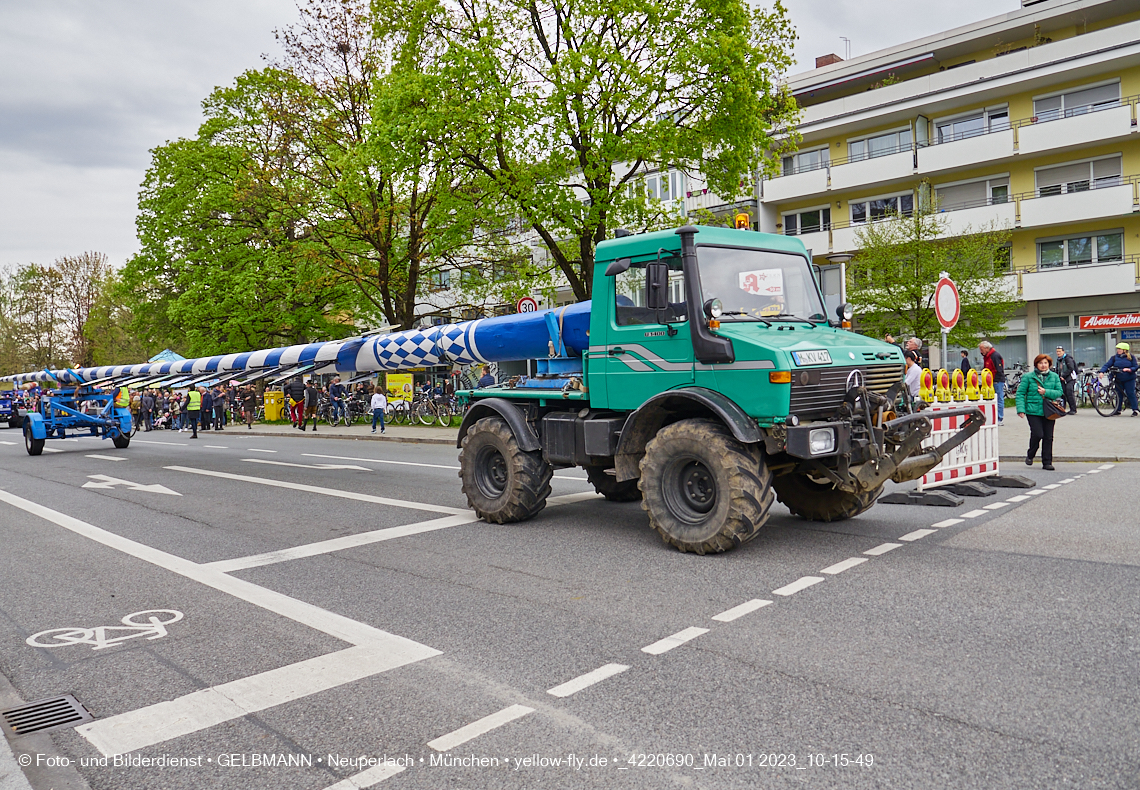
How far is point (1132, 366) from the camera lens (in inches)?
835

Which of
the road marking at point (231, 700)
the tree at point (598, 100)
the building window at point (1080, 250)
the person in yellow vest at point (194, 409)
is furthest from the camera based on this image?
the building window at point (1080, 250)

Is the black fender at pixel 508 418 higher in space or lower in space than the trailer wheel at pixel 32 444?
higher

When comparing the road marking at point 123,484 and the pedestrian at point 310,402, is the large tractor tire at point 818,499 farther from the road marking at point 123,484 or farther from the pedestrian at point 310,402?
the pedestrian at point 310,402

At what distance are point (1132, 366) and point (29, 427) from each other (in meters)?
28.5

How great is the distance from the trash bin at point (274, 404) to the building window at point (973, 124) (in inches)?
1217

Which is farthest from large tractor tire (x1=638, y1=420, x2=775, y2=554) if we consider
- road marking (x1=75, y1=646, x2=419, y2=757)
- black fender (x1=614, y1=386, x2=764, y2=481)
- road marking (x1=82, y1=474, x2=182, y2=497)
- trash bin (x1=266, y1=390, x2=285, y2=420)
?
trash bin (x1=266, y1=390, x2=285, y2=420)

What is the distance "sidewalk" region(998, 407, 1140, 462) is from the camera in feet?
43.7

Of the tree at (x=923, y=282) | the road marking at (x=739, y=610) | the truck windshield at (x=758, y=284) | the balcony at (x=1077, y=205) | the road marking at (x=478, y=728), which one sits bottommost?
the road marking at (x=739, y=610)

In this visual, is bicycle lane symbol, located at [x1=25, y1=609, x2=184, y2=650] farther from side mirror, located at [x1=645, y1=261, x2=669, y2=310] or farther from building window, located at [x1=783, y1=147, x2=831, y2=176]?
building window, located at [x1=783, y1=147, x2=831, y2=176]

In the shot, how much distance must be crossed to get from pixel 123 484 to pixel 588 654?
11.8m

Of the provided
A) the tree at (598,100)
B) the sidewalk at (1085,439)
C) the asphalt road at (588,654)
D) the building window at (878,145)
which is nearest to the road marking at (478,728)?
the asphalt road at (588,654)

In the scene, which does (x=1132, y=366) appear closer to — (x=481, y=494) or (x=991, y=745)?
(x=481, y=494)

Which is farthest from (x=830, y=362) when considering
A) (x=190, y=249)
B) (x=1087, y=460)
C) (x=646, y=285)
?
(x=190, y=249)

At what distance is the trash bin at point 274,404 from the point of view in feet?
121
